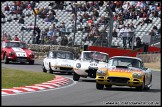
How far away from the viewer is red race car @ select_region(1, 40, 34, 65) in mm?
29562

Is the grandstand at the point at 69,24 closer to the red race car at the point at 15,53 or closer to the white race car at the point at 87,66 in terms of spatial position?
the red race car at the point at 15,53

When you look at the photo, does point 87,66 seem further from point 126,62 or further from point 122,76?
point 122,76

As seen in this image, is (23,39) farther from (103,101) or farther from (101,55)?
(103,101)

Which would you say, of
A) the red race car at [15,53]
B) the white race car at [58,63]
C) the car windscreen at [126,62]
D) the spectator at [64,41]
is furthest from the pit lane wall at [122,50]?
the car windscreen at [126,62]

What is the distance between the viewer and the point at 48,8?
39500mm

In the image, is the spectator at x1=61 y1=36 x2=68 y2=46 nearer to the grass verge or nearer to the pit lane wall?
the pit lane wall

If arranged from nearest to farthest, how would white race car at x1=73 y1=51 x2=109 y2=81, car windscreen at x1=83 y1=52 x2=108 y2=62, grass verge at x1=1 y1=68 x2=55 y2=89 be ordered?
1. grass verge at x1=1 y1=68 x2=55 y2=89
2. white race car at x1=73 y1=51 x2=109 y2=81
3. car windscreen at x1=83 y1=52 x2=108 y2=62

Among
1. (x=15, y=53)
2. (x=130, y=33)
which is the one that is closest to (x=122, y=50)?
(x=130, y=33)

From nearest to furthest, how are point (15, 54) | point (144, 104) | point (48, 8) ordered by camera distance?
point (144, 104) < point (15, 54) < point (48, 8)

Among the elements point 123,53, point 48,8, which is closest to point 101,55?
point 123,53

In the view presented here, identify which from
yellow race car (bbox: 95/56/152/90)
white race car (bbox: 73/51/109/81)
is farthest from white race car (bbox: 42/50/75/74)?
yellow race car (bbox: 95/56/152/90)

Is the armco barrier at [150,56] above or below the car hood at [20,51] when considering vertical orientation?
below

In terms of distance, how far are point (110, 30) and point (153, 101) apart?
60.3 ft

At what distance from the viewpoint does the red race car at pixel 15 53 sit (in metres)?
29.6
